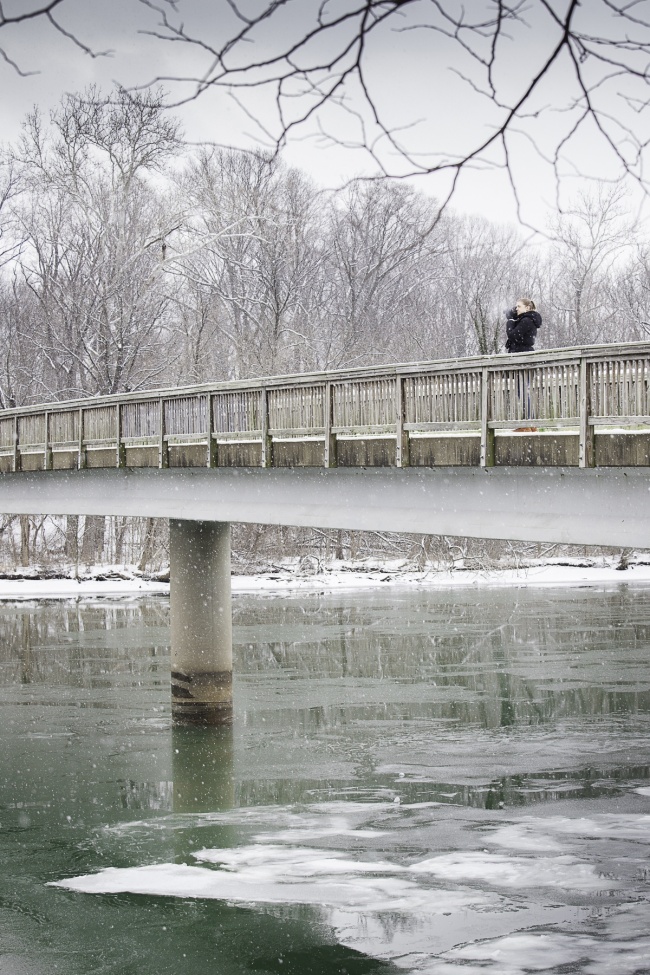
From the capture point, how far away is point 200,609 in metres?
24.1

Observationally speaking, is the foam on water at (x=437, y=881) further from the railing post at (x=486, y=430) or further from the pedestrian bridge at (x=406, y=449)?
the railing post at (x=486, y=430)

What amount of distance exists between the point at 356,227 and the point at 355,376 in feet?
138

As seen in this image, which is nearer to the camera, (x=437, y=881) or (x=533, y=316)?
(x=437, y=881)

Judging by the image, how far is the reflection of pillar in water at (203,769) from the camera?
17.1 meters

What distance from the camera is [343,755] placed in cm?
1952

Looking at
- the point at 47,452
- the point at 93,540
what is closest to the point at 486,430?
the point at 47,452

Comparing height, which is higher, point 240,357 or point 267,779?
point 240,357

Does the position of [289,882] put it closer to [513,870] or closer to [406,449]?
[513,870]

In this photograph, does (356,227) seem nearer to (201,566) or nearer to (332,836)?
(201,566)

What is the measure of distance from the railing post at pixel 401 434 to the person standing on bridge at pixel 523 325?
1.59 m

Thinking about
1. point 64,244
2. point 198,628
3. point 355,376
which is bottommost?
point 198,628

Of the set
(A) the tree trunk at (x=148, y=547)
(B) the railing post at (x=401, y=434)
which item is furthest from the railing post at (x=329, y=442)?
(A) the tree trunk at (x=148, y=547)

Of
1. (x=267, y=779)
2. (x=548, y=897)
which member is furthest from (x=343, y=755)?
(x=548, y=897)

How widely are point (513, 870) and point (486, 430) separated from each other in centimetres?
513
